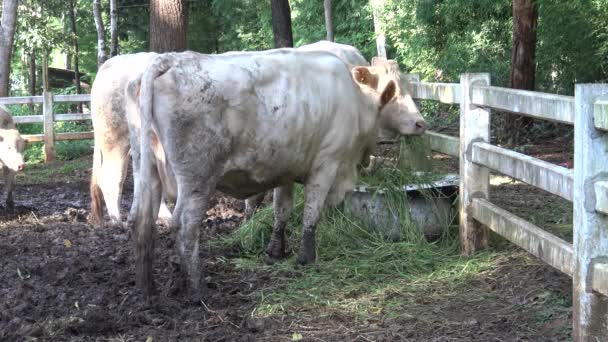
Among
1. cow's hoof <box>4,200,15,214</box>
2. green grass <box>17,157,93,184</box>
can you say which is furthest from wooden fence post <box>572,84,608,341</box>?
green grass <box>17,157,93,184</box>

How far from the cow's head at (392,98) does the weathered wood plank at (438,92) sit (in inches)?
8.7

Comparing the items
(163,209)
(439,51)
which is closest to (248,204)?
(163,209)

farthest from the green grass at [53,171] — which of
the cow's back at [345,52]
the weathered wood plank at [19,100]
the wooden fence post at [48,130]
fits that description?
the cow's back at [345,52]

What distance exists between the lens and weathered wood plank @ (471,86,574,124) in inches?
184

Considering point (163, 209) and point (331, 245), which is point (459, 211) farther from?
point (163, 209)

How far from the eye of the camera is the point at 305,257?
6.80 meters

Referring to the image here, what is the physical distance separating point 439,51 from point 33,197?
12.5 meters

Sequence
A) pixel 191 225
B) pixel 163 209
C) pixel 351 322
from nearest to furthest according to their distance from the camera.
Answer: pixel 351 322 < pixel 191 225 < pixel 163 209

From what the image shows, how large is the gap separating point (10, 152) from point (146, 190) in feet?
16.7

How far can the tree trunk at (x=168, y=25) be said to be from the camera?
490 inches

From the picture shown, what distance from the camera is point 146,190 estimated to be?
224 inches

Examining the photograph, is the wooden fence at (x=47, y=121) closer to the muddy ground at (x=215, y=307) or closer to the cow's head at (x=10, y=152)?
the cow's head at (x=10, y=152)

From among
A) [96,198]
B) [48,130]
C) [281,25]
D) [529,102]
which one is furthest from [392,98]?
[48,130]

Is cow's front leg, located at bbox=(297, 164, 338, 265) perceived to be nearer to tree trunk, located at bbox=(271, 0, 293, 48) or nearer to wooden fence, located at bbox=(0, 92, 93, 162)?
tree trunk, located at bbox=(271, 0, 293, 48)
